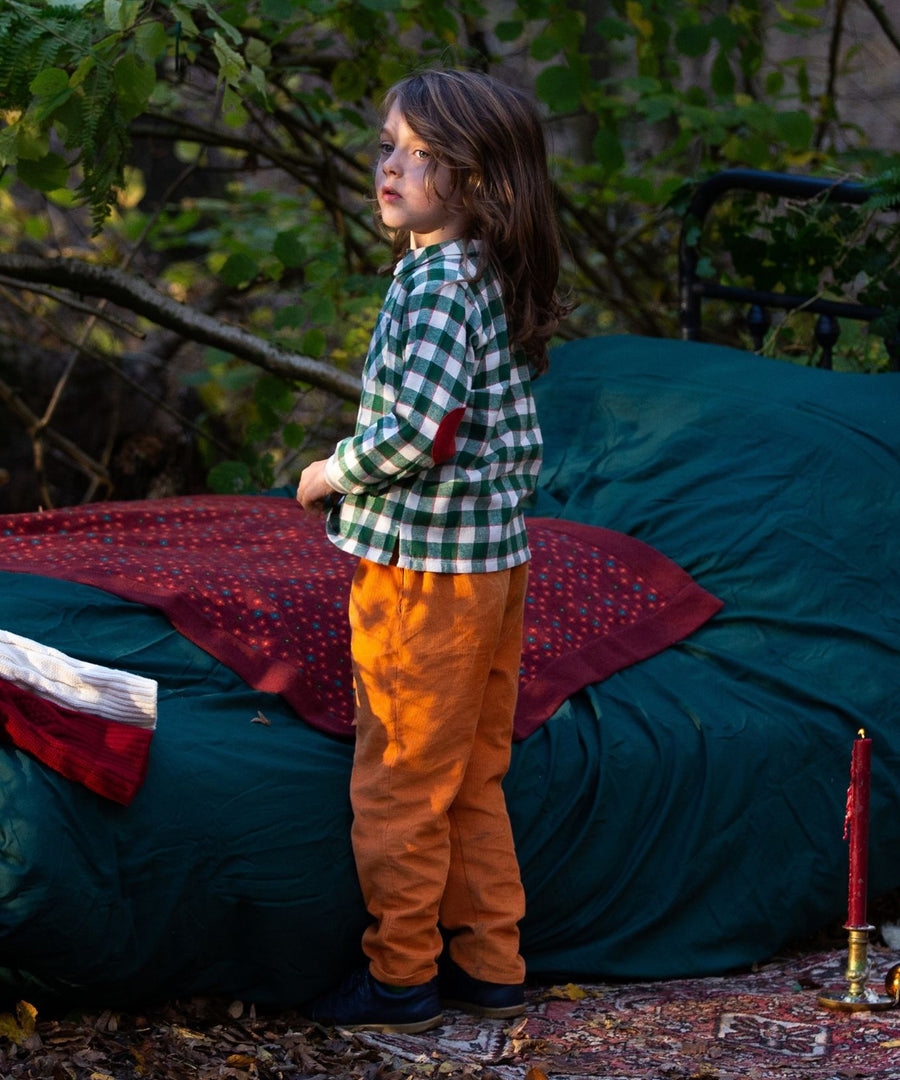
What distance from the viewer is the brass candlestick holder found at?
2354mm

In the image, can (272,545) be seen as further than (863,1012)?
Yes

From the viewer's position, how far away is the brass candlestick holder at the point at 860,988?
2.35m

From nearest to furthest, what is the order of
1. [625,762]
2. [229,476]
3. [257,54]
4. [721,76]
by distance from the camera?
[625,762] < [257,54] < [229,476] < [721,76]

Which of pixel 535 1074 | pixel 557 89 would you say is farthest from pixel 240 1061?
pixel 557 89

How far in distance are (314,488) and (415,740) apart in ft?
1.38

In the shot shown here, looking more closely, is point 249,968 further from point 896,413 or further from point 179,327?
point 179,327

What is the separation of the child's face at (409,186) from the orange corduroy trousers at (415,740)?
54 cm

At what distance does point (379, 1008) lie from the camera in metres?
2.20

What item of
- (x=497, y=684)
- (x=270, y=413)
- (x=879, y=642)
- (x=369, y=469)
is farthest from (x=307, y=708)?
(x=270, y=413)

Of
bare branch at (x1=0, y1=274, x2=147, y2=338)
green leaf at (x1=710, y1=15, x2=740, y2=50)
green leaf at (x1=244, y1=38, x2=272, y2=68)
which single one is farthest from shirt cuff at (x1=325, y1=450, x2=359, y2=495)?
green leaf at (x1=710, y1=15, x2=740, y2=50)

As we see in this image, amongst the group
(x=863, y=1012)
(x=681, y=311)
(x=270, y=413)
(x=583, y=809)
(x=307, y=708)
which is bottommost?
(x=863, y=1012)

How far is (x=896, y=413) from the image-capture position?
3.39m

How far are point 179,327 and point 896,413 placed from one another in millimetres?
2027

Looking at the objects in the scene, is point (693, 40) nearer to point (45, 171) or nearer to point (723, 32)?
point (723, 32)
